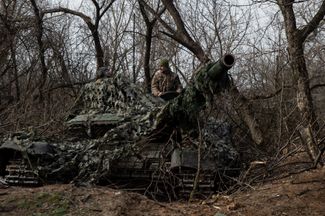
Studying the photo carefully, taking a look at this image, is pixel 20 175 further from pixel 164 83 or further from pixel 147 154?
pixel 164 83

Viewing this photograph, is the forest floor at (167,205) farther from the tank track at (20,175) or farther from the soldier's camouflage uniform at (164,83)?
the soldier's camouflage uniform at (164,83)

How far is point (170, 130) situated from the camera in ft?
26.3

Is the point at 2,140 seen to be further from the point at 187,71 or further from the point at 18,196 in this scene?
the point at 187,71

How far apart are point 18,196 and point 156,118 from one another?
7.18ft

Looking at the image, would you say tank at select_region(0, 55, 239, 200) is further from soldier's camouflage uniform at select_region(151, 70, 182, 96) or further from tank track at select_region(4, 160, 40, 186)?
soldier's camouflage uniform at select_region(151, 70, 182, 96)

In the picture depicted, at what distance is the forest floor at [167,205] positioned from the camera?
5969mm

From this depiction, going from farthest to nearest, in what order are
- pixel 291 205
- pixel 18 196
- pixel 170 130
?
pixel 170 130 → pixel 18 196 → pixel 291 205

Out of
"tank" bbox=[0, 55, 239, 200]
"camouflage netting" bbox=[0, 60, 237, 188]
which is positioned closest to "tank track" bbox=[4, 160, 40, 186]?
"tank" bbox=[0, 55, 239, 200]

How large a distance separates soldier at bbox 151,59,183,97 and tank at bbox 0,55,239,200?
1.28m

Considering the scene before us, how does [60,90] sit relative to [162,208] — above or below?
above

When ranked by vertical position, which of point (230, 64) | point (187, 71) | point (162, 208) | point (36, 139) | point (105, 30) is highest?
point (105, 30)

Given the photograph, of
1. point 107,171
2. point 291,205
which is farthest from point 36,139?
point 291,205

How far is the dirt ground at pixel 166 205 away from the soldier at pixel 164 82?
336 centimetres

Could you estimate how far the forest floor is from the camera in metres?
5.97
